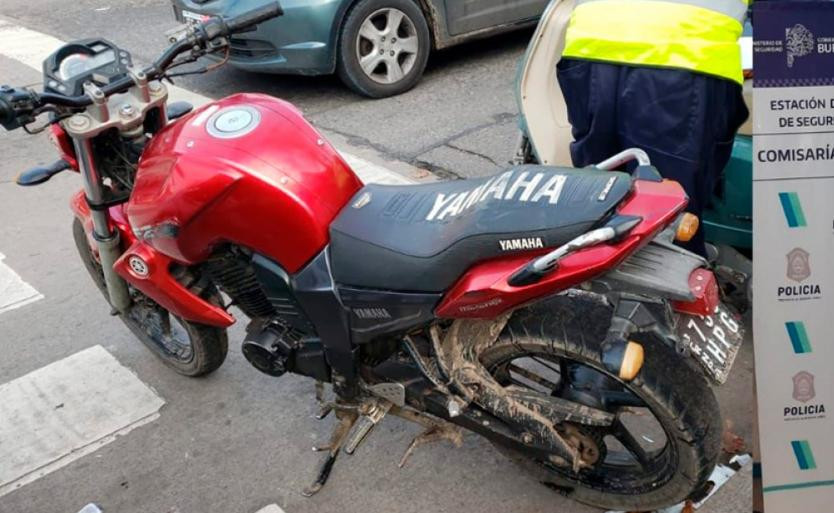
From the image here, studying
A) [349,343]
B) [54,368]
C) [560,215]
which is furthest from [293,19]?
[560,215]

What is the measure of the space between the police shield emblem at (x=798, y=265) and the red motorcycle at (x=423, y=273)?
0.21 meters

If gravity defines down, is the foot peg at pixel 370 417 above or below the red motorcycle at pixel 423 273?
below

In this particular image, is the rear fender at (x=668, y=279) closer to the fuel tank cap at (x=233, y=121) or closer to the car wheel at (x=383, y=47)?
the fuel tank cap at (x=233, y=121)

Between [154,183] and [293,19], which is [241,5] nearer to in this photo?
[293,19]

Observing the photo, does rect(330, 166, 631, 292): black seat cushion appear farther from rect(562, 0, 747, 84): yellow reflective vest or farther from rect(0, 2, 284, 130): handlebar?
rect(0, 2, 284, 130): handlebar

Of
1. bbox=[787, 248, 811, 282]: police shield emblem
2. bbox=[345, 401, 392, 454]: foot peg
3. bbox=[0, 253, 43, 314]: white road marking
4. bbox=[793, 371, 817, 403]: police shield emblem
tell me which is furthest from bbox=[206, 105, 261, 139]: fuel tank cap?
bbox=[0, 253, 43, 314]: white road marking

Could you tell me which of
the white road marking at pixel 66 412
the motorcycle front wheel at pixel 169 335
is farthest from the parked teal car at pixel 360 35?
the white road marking at pixel 66 412

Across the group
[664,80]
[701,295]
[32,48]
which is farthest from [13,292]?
[32,48]

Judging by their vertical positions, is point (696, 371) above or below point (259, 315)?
above

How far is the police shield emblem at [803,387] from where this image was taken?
2217 millimetres

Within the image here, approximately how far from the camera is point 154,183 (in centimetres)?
289

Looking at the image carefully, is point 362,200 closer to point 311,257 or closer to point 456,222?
point 311,257

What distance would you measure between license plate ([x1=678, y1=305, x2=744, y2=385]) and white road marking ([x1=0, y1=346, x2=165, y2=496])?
2201 millimetres

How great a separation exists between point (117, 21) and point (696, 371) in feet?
25.8
